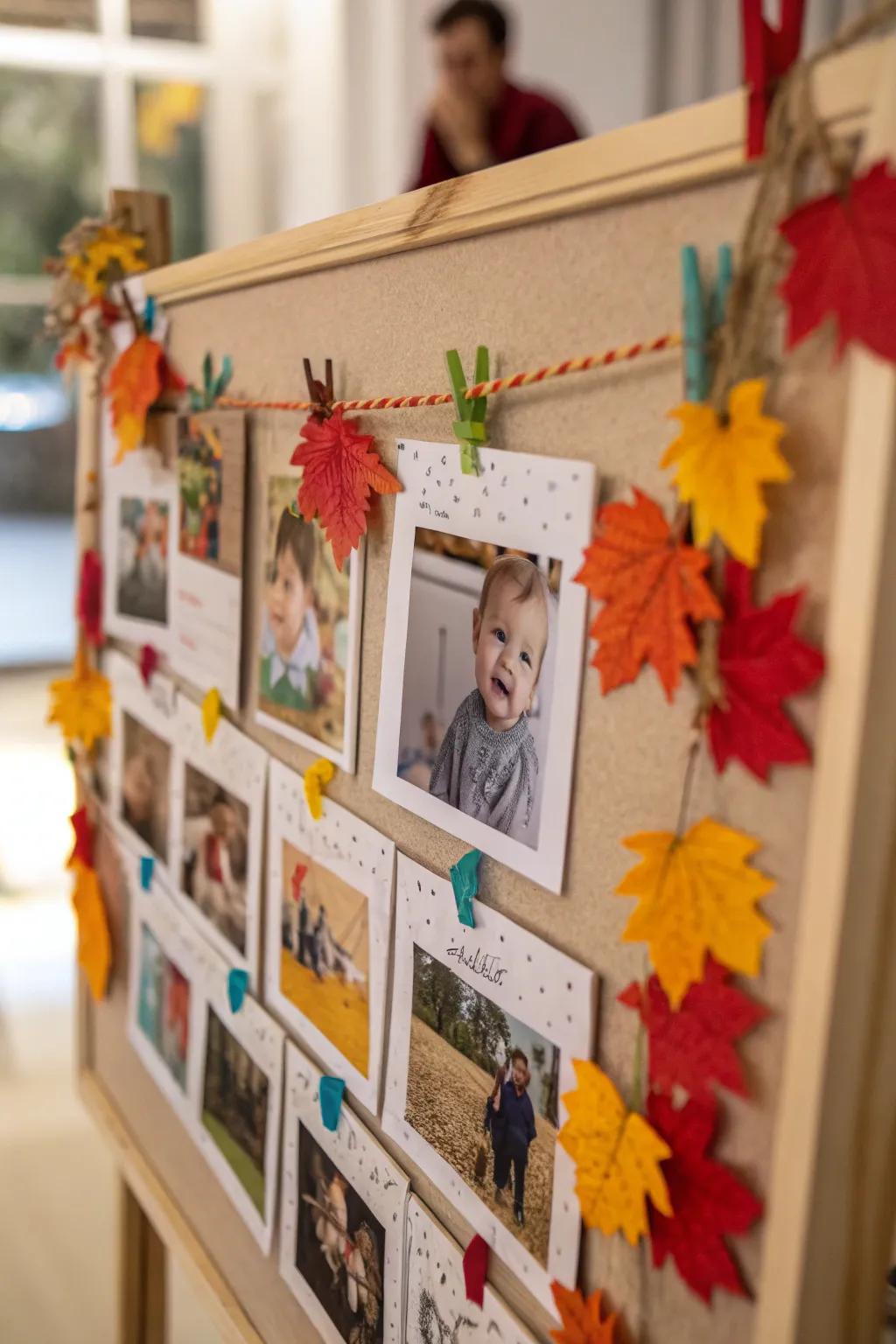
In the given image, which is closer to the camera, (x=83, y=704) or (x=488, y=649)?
(x=488, y=649)

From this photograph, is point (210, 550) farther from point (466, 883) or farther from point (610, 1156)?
point (610, 1156)

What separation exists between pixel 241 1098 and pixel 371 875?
295 millimetres

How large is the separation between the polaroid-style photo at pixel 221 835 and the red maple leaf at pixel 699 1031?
1.25 feet

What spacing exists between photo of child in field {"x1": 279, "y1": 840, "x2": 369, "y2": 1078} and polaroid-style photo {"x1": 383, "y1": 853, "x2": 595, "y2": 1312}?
0.13ft

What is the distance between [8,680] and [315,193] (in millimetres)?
1502

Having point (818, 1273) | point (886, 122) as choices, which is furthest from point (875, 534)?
point (818, 1273)

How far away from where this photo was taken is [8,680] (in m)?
2.94

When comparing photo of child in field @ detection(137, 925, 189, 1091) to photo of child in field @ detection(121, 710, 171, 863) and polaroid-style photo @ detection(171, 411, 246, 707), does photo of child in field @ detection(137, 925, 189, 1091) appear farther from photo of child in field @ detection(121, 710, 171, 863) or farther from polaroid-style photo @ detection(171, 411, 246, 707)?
polaroid-style photo @ detection(171, 411, 246, 707)

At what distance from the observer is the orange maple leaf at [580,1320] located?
0.46 metres

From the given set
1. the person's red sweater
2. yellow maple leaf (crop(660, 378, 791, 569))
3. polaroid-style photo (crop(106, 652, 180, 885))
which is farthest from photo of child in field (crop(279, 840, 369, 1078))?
the person's red sweater

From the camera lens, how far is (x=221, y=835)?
0.82 metres

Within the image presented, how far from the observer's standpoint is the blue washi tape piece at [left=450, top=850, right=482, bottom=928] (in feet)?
1.71

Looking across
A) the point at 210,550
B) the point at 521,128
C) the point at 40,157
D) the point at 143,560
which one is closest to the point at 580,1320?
the point at 210,550

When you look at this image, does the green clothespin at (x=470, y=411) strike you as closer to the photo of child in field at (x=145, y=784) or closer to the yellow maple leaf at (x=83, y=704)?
the photo of child in field at (x=145, y=784)
